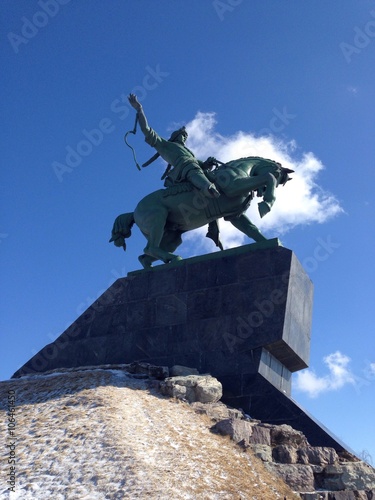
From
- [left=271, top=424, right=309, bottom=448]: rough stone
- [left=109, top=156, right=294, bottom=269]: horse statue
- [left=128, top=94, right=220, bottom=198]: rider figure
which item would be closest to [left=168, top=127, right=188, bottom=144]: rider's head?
[left=128, top=94, right=220, bottom=198]: rider figure

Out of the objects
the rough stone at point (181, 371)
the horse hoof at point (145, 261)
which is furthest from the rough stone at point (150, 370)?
the horse hoof at point (145, 261)

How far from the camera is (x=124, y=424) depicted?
8.13 m

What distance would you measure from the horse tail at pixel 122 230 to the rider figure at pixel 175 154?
1193mm

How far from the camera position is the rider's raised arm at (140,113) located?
1341 centimetres

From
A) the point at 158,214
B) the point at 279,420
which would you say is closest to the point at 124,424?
the point at 279,420

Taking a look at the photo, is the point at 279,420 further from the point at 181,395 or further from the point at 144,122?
the point at 144,122

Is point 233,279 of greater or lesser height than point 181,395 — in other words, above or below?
above

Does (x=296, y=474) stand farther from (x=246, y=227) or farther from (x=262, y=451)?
(x=246, y=227)

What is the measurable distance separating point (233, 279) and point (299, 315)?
136 centimetres

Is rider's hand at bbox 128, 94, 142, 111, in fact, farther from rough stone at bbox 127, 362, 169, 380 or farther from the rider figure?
rough stone at bbox 127, 362, 169, 380

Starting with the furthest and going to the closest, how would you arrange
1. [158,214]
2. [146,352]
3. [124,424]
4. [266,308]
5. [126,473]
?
[158,214] < [146,352] < [266,308] < [124,424] < [126,473]

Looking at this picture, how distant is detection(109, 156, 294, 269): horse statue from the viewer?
41.1 ft

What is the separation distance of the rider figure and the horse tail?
1.19 m

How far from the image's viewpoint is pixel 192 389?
9891 millimetres
